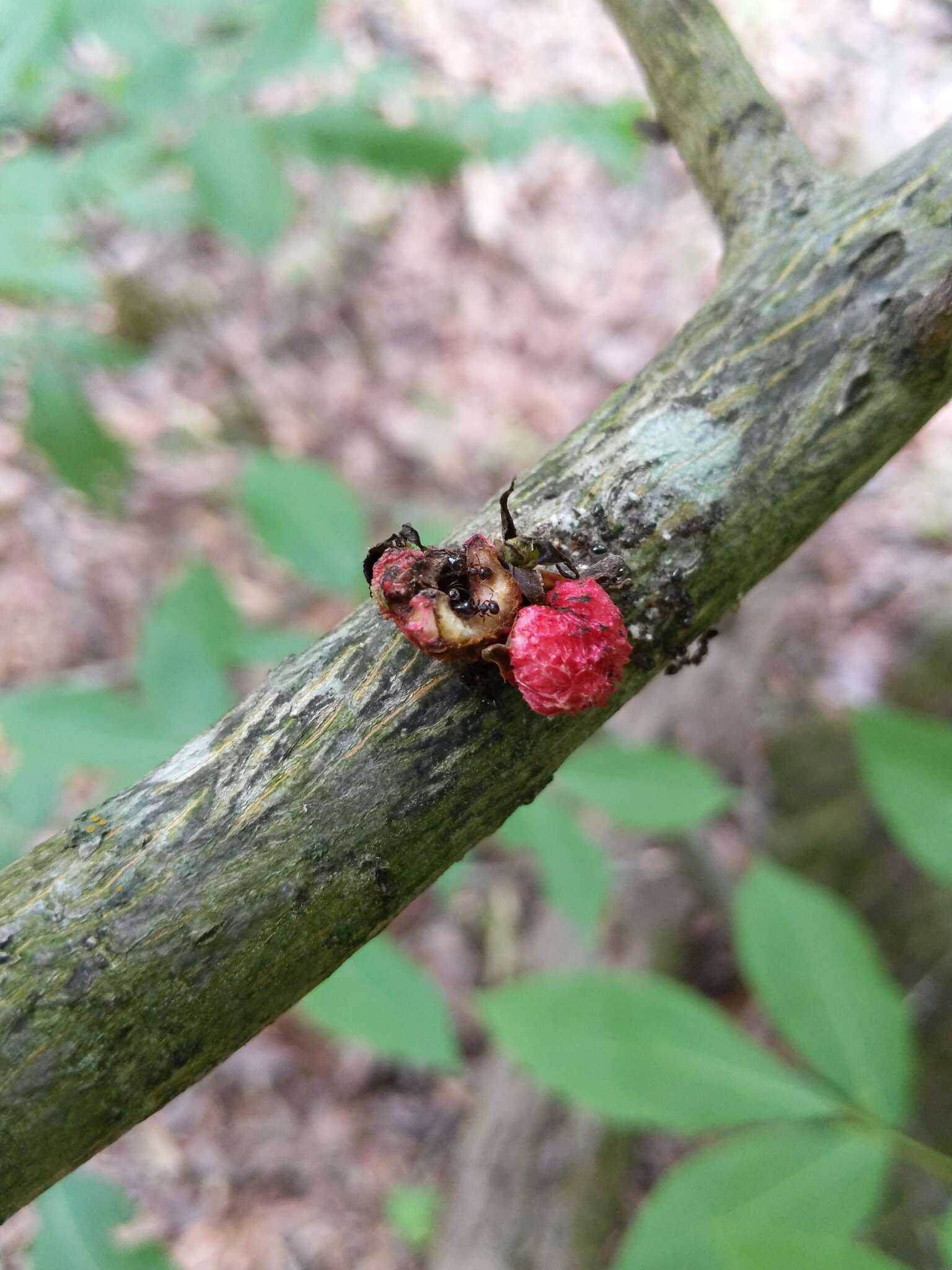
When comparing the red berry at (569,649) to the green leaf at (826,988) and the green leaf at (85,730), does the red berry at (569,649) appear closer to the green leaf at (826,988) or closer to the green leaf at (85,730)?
the green leaf at (85,730)

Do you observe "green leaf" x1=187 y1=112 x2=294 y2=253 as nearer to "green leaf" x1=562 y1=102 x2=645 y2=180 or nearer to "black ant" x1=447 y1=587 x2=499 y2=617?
"green leaf" x1=562 y1=102 x2=645 y2=180

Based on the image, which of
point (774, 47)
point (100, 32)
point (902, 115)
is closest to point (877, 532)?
point (902, 115)

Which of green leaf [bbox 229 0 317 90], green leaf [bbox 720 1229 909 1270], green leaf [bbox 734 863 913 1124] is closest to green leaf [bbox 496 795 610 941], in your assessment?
green leaf [bbox 734 863 913 1124]

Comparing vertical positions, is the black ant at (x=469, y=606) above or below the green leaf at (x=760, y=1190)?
above

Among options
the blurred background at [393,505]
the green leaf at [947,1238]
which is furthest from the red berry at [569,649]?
the green leaf at [947,1238]

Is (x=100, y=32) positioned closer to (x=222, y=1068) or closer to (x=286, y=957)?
(x=286, y=957)
